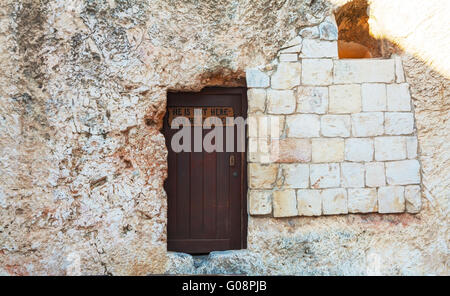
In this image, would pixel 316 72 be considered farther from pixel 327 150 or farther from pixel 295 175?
pixel 295 175

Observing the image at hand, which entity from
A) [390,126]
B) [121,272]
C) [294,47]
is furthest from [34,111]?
[390,126]

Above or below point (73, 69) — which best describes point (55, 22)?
above

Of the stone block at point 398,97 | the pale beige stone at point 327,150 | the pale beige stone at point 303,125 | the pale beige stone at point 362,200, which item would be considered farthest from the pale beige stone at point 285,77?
the pale beige stone at point 362,200

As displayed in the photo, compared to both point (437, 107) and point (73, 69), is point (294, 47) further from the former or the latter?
point (73, 69)

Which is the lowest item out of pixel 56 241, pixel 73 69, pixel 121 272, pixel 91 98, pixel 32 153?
pixel 121 272

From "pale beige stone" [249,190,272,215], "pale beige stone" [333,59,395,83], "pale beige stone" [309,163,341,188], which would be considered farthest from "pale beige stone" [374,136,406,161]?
"pale beige stone" [249,190,272,215]

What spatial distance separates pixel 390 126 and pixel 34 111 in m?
3.34

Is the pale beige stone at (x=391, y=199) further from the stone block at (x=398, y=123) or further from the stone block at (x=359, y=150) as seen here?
the stone block at (x=398, y=123)

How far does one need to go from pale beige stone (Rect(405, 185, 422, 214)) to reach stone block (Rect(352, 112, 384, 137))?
62cm

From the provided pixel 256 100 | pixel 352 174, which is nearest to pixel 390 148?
pixel 352 174

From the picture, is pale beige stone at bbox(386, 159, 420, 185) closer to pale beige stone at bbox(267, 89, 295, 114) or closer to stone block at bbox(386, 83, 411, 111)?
stone block at bbox(386, 83, 411, 111)

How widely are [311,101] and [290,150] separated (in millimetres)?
523

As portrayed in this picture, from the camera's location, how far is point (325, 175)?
3258 millimetres

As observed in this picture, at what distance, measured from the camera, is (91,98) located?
10.1ft
